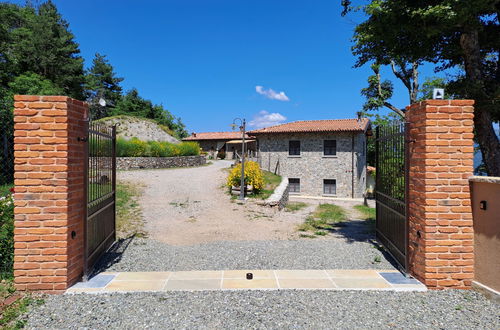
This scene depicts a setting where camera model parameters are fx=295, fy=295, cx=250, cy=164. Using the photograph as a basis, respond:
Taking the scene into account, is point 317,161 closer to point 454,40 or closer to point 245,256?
point 454,40

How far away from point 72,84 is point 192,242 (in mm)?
33271

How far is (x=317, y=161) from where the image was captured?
24500 mm

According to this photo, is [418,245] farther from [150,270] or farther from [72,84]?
[72,84]

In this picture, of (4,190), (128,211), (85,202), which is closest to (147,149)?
(4,190)

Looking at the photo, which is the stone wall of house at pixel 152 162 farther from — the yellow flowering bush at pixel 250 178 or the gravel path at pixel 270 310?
the gravel path at pixel 270 310

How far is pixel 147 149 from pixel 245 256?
19001mm

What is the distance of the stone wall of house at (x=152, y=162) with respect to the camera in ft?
69.2

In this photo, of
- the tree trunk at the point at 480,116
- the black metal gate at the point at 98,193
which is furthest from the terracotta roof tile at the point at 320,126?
the black metal gate at the point at 98,193

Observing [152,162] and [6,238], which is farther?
[152,162]

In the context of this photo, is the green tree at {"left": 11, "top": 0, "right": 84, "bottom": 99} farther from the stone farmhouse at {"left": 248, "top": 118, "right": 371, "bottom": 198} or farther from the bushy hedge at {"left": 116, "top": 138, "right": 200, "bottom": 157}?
the stone farmhouse at {"left": 248, "top": 118, "right": 371, "bottom": 198}

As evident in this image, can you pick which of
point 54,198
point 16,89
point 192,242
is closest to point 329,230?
point 192,242

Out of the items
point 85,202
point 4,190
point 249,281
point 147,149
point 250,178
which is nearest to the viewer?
point 85,202

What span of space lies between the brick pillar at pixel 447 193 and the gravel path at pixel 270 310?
30 cm

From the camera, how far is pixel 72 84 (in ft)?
107
